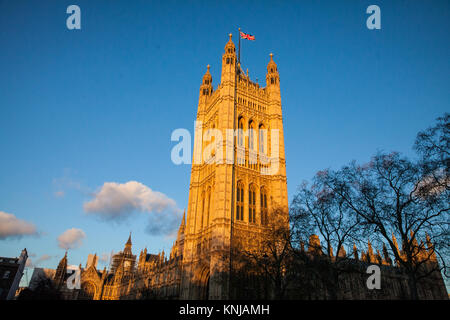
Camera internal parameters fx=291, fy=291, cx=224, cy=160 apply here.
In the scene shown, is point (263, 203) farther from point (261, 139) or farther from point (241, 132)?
point (241, 132)

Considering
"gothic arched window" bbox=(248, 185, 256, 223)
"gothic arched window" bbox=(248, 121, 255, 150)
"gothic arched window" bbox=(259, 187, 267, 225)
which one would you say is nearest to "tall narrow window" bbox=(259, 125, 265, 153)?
"gothic arched window" bbox=(248, 121, 255, 150)

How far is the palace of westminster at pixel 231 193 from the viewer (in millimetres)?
35531

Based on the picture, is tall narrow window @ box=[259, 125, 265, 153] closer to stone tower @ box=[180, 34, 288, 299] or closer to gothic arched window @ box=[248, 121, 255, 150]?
stone tower @ box=[180, 34, 288, 299]

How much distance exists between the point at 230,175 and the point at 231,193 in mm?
2500

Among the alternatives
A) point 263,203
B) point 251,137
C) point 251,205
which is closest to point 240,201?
point 251,205

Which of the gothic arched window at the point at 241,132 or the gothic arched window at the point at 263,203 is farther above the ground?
the gothic arched window at the point at 241,132

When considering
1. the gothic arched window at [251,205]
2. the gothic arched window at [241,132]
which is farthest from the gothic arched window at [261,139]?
the gothic arched window at [251,205]

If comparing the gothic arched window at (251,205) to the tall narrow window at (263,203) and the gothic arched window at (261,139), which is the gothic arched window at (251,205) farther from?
the gothic arched window at (261,139)

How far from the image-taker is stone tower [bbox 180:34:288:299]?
36031 millimetres
